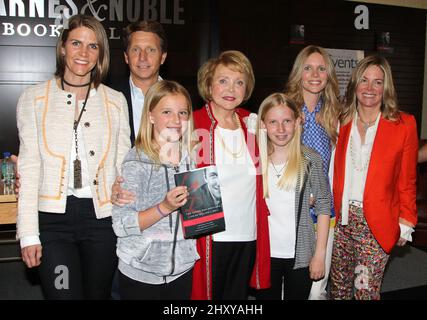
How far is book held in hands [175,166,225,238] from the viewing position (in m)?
1.88

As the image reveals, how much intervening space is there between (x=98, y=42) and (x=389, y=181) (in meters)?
1.73

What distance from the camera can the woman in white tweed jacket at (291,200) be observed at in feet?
7.66

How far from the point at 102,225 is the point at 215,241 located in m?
0.55

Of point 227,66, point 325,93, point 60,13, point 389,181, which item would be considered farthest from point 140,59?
point 60,13

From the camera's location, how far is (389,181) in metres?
2.54

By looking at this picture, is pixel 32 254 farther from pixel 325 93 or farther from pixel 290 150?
pixel 325 93

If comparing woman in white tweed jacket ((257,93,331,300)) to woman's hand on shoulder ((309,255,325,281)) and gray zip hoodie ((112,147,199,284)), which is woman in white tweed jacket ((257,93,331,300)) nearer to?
woman's hand on shoulder ((309,255,325,281))

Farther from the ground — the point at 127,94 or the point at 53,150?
the point at 127,94

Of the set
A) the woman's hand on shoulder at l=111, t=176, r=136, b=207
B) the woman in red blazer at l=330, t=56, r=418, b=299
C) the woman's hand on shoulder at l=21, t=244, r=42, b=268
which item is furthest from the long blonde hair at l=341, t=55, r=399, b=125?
the woman's hand on shoulder at l=21, t=244, r=42, b=268

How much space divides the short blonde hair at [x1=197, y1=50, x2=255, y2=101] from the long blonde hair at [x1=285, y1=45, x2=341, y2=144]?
459 mm

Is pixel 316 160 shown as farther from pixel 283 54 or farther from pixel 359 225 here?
pixel 283 54

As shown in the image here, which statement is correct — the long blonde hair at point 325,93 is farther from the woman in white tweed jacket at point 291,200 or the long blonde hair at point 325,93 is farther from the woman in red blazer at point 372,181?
the woman in white tweed jacket at point 291,200

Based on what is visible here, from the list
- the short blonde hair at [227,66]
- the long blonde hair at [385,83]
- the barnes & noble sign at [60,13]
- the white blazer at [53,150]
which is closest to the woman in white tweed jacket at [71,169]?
the white blazer at [53,150]
